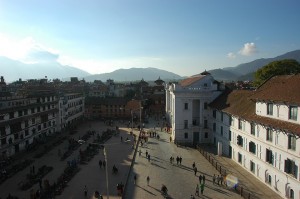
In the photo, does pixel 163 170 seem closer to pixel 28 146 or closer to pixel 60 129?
pixel 28 146

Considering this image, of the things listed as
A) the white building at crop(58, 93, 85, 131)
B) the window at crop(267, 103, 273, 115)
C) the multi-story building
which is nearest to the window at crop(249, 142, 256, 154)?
the window at crop(267, 103, 273, 115)

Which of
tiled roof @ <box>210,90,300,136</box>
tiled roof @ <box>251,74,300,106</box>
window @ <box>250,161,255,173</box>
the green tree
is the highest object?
the green tree

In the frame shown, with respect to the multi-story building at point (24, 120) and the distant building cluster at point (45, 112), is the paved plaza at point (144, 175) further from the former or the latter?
the distant building cluster at point (45, 112)

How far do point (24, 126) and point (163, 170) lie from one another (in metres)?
31.2

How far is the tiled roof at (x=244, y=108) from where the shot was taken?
101 feet

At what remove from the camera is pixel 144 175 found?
41219 mm

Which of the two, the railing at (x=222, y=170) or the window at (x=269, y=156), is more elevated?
the window at (x=269, y=156)

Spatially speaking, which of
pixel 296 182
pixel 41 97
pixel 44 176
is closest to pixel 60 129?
pixel 41 97

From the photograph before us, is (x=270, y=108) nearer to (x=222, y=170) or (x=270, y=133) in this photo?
(x=270, y=133)

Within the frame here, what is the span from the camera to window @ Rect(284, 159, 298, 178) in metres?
29.5

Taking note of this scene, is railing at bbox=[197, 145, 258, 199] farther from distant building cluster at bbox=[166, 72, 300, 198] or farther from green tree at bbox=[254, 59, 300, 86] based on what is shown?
green tree at bbox=[254, 59, 300, 86]

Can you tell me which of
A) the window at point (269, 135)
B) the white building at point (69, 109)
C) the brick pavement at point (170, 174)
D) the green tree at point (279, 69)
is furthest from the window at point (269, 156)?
the white building at point (69, 109)

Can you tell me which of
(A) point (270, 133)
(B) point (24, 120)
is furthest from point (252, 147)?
(B) point (24, 120)

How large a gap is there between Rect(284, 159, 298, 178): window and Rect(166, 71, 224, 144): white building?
94.9 ft
